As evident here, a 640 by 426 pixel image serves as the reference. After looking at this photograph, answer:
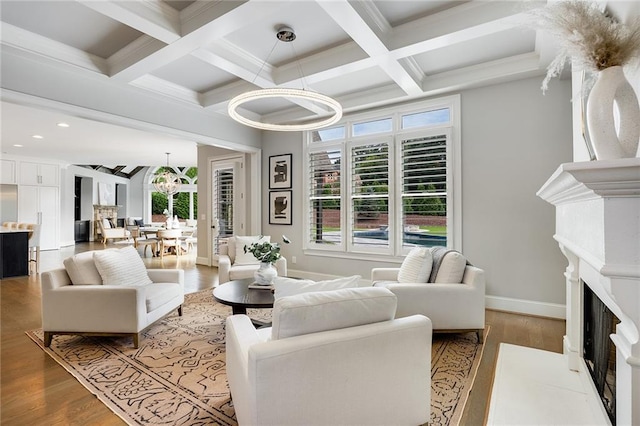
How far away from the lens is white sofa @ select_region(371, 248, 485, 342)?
2.83m

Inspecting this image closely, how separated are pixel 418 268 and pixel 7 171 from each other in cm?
1064

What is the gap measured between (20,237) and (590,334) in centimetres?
818

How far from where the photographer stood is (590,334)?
7.20 ft

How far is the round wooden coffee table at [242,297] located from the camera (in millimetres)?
2691

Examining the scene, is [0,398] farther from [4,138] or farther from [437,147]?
[4,138]

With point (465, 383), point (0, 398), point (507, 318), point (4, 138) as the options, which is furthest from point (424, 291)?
point (4, 138)

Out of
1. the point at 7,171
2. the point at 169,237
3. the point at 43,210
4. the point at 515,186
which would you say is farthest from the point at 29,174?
the point at 515,186

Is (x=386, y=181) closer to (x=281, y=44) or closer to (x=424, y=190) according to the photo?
(x=424, y=190)

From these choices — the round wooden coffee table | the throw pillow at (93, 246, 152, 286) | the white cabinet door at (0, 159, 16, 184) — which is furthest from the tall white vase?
the white cabinet door at (0, 159, 16, 184)

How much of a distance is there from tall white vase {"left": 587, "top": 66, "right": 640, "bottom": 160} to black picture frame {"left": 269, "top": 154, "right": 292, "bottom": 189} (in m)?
4.83

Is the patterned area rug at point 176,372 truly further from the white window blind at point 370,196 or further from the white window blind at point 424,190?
the white window blind at point 370,196

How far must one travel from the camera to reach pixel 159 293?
314cm

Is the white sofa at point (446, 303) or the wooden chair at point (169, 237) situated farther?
the wooden chair at point (169, 237)

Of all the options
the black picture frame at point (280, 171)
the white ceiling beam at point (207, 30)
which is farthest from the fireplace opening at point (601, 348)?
the black picture frame at point (280, 171)
